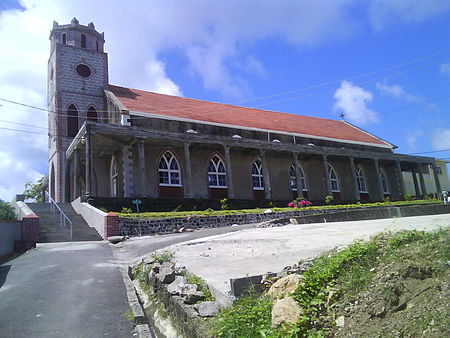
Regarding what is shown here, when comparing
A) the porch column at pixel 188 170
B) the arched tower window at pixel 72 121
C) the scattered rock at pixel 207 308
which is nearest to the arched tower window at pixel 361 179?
the porch column at pixel 188 170

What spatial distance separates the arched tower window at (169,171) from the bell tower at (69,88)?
23.7 feet

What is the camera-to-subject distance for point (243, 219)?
2038cm

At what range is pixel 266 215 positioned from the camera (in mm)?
21328

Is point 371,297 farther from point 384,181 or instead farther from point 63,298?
point 384,181

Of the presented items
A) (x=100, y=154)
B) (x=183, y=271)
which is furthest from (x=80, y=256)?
(x=100, y=154)

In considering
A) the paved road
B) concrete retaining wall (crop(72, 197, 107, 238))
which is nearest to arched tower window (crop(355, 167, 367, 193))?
concrete retaining wall (crop(72, 197, 107, 238))

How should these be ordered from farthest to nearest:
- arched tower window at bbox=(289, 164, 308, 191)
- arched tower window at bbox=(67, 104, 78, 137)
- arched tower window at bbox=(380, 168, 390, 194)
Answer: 1. arched tower window at bbox=(380, 168, 390, 194)
2. arched tower window at bbox=(289, 164, 308, 191)
3. arched tower window at bbox=(67, 104, 78, 137)

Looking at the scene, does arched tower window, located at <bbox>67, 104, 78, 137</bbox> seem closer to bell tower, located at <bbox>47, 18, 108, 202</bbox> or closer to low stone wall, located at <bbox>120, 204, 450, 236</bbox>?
bell tower, located at <bbox>47, 18, 108, 202</bbox>

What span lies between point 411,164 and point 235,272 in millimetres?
37432

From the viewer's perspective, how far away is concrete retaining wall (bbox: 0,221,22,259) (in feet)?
39.5

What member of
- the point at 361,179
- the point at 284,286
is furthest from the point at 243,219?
the point at 361,179

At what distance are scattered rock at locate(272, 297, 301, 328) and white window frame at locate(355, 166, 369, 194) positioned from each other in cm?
3483

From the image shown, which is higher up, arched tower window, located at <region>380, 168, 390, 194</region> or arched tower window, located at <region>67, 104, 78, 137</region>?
arched tower window, located at <region>67, 104, 78, 137</region>

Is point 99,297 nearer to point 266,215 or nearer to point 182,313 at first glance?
point 182,313
